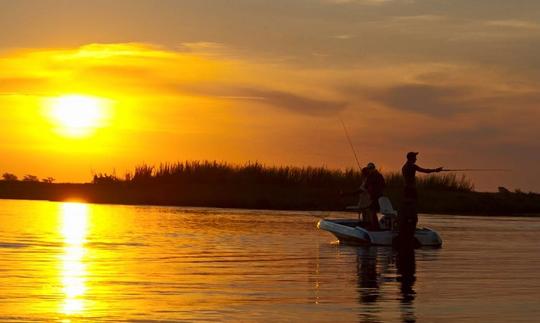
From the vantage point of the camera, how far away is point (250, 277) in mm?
16828

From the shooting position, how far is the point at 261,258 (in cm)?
2089

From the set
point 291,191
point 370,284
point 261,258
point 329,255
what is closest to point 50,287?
point 370,284

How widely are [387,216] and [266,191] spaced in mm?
28303

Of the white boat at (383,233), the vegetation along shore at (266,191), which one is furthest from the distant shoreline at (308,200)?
the white boat at (383,233)

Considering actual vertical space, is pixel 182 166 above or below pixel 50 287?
above

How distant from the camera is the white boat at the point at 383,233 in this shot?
25.4 m

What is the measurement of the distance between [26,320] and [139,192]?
145 feet

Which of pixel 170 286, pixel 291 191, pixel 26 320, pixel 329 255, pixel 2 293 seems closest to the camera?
pixel 26 320

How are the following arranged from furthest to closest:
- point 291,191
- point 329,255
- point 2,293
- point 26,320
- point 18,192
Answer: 1. point 18,192
2. point 291,191
3. point 329,255
4. point 2,293
5. point 26,320

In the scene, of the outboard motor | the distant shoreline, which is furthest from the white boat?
the distant shoreline

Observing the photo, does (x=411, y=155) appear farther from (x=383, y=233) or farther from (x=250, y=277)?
(x=250, y=277)

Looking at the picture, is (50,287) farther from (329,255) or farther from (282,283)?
(329,255)

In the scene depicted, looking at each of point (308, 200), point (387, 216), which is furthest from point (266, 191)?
point (387, 216)

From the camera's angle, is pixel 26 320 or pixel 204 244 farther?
pixel 204 244
